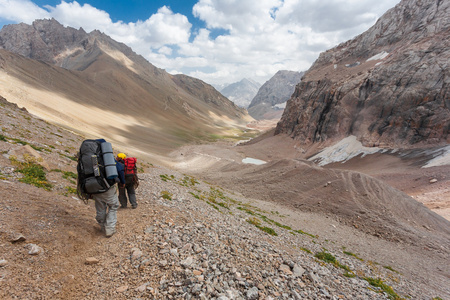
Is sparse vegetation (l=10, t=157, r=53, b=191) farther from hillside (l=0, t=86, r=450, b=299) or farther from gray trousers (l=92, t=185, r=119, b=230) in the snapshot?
gray trousers (l=92, t=185, r=119, b=230)

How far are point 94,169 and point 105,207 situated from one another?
1353 mm

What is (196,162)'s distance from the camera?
55531mm

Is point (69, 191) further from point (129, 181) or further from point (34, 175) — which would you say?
point (129, 181)

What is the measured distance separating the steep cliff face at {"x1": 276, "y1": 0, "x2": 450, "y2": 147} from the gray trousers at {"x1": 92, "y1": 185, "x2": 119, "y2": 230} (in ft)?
177

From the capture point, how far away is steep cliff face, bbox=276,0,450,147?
4394cm

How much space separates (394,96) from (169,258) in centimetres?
6136

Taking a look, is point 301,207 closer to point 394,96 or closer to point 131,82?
point 394,96

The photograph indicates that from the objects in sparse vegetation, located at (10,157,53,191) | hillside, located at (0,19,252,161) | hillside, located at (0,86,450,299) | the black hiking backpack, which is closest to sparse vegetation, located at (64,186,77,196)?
hillside, located at (0,86,450,299)

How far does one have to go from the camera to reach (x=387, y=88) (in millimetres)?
52031

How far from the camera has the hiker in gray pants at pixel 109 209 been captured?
689 centimetres

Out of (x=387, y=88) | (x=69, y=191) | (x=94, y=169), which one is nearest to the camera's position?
(x=94, y=169)

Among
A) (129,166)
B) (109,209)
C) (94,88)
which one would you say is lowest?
(109,209)

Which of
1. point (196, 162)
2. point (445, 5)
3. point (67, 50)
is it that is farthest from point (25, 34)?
point (445, 5)

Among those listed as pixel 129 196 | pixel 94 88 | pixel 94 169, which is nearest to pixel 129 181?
pixel 129 196
